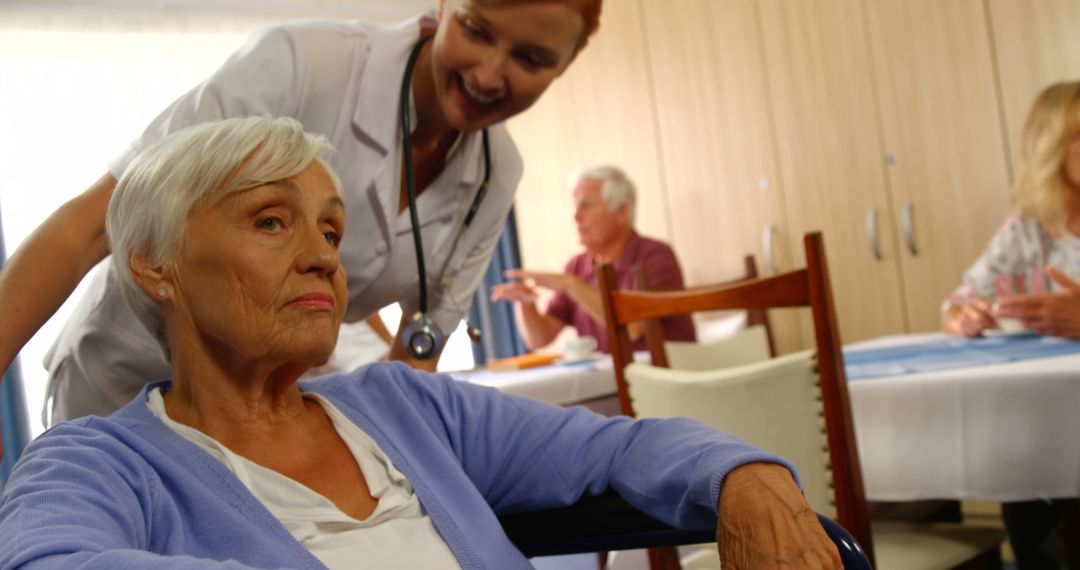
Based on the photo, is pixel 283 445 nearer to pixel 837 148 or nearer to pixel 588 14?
pixel 588 14

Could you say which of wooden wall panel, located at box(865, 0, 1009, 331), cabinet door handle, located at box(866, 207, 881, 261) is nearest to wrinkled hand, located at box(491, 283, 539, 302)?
cabinet door handle, located at box(866, 207, 881, 261)

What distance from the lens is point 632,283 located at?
354 centimetres

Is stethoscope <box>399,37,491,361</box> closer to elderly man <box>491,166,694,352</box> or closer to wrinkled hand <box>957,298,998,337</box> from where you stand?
wrinkled hand <box>957,298,998,337</box>

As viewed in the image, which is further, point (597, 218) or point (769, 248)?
point (769, 248)

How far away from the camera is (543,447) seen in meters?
1.23

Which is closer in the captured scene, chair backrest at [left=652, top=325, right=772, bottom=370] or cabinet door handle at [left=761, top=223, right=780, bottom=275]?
chair backrest at [left=652, top=325, right=772, bottom=370]

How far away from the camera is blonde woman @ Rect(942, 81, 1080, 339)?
7.88 ft

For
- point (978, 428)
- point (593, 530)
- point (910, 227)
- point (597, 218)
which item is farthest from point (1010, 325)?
point (597, 218)

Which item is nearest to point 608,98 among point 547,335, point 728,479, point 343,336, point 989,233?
point 547,335

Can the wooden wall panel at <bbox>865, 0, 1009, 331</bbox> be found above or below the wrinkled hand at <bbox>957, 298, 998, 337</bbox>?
above

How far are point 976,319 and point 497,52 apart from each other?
153 centimetres

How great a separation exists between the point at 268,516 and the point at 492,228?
2.71 feet

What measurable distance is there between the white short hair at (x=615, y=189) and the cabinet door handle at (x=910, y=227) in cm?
101

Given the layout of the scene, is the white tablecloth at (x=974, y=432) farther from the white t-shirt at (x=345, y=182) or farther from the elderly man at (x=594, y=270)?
the elderly man at (x=594, y=270)
